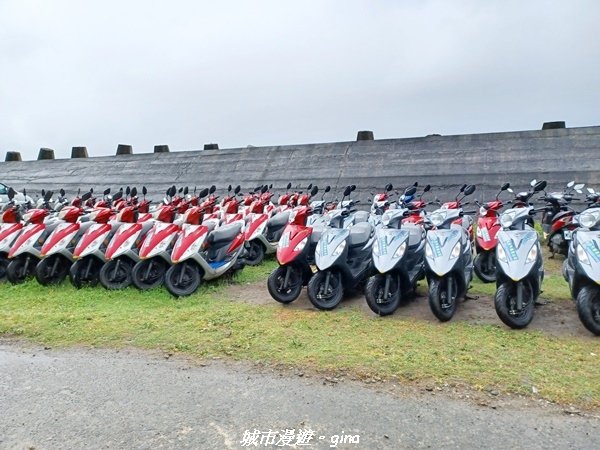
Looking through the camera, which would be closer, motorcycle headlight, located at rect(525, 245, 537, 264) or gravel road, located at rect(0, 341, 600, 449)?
gravel road, located at rect(0, 341, 600, 449)

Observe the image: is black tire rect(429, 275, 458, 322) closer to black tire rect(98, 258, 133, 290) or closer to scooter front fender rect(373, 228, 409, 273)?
scooter front fender rect(373, 228, 409, 273)

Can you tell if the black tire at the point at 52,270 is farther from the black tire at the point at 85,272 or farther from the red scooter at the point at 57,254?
the black tire at the point at 85,272

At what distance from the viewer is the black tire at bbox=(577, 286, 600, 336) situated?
4.04 m

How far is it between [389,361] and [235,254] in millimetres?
3381

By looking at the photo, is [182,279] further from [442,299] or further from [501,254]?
[501,254]

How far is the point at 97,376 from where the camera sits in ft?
11.7

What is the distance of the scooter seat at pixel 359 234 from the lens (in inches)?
225

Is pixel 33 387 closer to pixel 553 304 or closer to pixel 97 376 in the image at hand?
pixel 97 376

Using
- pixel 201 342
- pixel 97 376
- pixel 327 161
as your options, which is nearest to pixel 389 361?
pixel 201 342

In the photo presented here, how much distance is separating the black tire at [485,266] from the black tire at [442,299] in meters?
1.69

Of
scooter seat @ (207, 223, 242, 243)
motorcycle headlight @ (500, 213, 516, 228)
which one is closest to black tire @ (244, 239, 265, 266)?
scooter seat @ (207, 223, 242, 243)

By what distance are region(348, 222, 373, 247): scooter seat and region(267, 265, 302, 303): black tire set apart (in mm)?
701

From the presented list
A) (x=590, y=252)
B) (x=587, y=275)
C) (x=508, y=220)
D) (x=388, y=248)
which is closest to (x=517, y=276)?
(x=587, y=275)

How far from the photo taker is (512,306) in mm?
A: 4363
